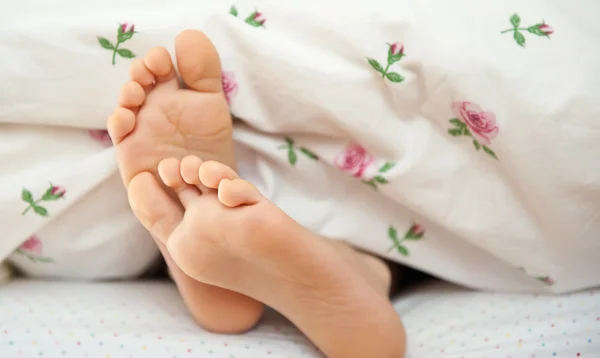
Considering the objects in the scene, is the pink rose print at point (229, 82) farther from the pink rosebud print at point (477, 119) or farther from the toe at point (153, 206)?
the pink rosebud print at point (477, 119)

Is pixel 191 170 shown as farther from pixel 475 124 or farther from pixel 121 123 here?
pixel 475 124

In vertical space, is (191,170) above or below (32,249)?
above

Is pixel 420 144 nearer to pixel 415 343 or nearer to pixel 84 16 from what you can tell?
pixel 415 343

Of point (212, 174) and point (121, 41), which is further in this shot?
point (121, 41)

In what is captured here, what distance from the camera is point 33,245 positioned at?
70 cm

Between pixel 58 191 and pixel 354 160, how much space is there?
358 millimetres

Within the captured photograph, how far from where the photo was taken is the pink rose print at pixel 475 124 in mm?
621

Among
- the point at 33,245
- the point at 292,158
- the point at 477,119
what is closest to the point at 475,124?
the point at 477,119

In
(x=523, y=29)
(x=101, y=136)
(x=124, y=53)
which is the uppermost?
(x=523, y=29)

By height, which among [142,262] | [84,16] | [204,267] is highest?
[84,16]

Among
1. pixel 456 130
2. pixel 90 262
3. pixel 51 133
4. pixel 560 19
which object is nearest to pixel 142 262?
pixel 90 262

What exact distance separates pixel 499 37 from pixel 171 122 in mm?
372

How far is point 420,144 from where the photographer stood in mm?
655

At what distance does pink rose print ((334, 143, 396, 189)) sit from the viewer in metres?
0.68
